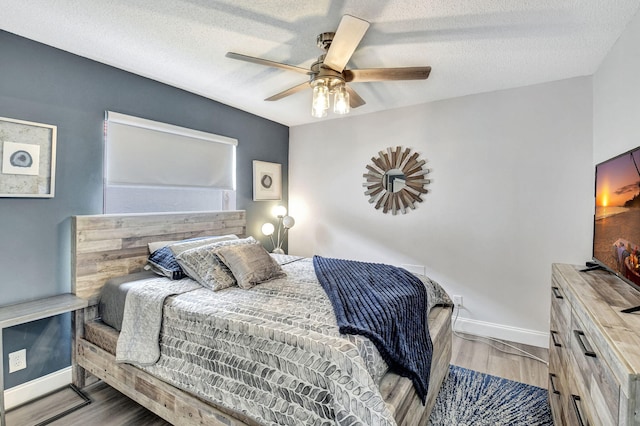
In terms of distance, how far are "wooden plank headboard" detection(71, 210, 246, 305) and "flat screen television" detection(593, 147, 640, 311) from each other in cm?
314

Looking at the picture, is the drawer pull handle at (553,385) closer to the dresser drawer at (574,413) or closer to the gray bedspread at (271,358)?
the dresser drawer at (574,413)

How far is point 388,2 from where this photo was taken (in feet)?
5.44

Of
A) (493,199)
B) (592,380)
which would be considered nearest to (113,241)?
(592,380)

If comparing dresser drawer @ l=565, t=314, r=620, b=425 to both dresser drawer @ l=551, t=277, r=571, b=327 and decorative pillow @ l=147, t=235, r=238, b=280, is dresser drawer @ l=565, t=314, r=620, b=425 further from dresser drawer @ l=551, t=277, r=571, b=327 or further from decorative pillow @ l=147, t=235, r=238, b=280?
decorative pillow @ l=147, t=235, r=238, b=280

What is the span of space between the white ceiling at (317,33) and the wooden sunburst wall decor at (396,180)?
91 cm

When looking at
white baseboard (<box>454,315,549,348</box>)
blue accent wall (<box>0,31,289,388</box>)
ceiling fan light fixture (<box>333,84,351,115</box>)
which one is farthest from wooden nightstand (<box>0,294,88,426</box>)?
white baseboard (<box>454,315,549,348</box>)

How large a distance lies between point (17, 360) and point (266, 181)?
2788mm

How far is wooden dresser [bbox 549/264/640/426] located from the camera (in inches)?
32.3

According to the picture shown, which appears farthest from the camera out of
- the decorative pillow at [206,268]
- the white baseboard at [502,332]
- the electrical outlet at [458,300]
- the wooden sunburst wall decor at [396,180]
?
the wooden sunburst wall decor at [396,180]

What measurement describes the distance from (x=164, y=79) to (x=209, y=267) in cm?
183

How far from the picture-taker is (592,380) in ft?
3.54

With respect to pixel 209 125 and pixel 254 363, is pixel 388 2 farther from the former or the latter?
pixel 209 125

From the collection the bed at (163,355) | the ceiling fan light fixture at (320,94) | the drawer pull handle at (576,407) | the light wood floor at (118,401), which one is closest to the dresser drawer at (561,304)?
the drawer pull handle at (576,407)

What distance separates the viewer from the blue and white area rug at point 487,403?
6.28ft
